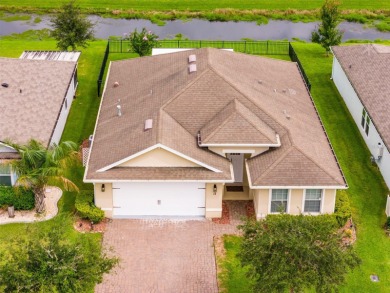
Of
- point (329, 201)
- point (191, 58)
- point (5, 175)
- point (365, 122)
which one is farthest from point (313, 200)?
point (5, 175)

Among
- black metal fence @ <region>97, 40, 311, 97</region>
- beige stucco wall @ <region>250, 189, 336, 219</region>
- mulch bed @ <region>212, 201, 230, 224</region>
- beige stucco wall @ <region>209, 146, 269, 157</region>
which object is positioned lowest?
mulch bed @ <region>212, 201, 230, 224</region>

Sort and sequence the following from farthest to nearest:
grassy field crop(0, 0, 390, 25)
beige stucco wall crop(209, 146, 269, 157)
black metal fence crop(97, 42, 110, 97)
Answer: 1. grassy field crop(0, 0, 390, 25)
2. black metal fence crop(97, 42, 110, 97)
3. beige stucco wall crop(209, 146, 269, 157)

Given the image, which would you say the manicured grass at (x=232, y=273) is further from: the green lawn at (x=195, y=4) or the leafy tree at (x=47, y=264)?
the green lawn at (x=195, y=4)

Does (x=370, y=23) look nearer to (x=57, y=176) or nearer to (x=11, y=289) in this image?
(x=57, y=176)

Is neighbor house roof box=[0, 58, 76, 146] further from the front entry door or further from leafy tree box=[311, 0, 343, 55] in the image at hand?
leafy tree box=[311, 0, 343, 55]

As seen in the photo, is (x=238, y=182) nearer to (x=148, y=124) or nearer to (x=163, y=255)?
(x=148, y=124)

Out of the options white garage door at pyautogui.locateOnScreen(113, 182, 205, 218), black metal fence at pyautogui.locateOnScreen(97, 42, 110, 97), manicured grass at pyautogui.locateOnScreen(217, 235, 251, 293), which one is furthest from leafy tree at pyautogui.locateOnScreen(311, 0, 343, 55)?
manicured grass at pyautogui.locateOnScreen(217, 235, 251, 293)

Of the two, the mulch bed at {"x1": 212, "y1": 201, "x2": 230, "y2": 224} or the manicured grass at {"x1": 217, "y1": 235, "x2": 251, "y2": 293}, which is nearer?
the manicured grass at {"x1": 217, "y1": 235, "x2": 251, "y2": 293}
